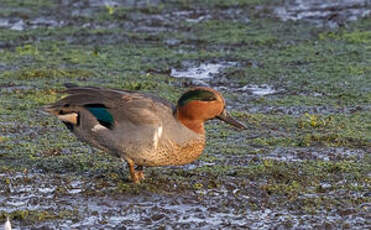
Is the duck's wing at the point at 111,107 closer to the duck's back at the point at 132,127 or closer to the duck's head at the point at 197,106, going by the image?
the duck's back at the point at 132,127

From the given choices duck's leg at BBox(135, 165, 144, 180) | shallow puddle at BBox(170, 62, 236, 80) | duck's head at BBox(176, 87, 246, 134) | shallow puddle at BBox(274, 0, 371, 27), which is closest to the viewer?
duck's head at BBox(176, 87, 246, 134)

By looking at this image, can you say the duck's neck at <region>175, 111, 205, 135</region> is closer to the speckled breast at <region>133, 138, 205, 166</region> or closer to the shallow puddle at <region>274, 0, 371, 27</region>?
the speckled breast at <region>133, 138, 205, 166</region>

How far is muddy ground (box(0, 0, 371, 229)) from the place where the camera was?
6281mm

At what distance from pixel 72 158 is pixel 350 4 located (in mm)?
9612

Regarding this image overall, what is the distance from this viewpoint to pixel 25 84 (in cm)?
1080

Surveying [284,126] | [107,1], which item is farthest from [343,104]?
[107,1]

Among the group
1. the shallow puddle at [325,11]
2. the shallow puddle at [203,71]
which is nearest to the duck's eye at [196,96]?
the shallow puddle at [203,71]

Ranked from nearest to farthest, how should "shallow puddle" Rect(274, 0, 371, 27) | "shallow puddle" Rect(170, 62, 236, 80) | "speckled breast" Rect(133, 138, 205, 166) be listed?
1. "speckled breast" Rect(133, 138, 205, 166)
2. "shallow puddle" Rect(170, 62, 236, 80)
3. "shallow puddle" Rect(274, 0, 371, 27)

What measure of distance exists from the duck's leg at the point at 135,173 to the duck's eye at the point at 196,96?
0.62 meters

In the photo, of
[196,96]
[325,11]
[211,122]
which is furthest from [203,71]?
[196,96]

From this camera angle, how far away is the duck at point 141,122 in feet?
21.1

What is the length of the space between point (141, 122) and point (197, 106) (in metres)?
0.47

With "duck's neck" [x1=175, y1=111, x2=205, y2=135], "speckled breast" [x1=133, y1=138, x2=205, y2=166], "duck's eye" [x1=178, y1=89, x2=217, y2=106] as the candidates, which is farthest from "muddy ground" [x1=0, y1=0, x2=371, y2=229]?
"duck's eye" [x1=178, y1=89, x2=217, y2=106]

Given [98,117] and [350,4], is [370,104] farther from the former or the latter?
[350,4]
